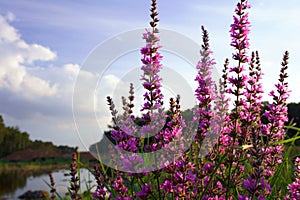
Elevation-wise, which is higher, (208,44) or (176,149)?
(208,44)

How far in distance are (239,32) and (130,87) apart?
1299 mm

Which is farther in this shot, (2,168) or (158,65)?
(2,168)

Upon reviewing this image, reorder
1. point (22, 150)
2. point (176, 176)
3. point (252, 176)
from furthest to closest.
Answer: point (22, 150)
point (176, 176)
point (252, 176)

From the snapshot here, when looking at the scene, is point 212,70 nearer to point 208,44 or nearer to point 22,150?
point 208,44

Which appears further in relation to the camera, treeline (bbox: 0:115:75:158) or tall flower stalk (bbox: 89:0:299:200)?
treeline (bbox: 0:115:75:158)

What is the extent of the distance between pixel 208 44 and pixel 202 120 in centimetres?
80

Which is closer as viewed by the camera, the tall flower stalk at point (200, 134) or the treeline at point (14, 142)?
the tall flower stalk at point (200, 134)

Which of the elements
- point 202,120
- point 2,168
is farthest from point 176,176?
point 2,168

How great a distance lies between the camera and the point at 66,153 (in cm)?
5784

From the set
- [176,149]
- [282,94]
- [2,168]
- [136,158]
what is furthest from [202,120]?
[2,168]

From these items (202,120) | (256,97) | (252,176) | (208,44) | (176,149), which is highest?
(208,44)

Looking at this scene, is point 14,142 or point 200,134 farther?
point 14,142

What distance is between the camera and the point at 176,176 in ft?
9.86

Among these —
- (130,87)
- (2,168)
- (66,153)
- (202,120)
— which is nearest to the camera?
(202,120)
